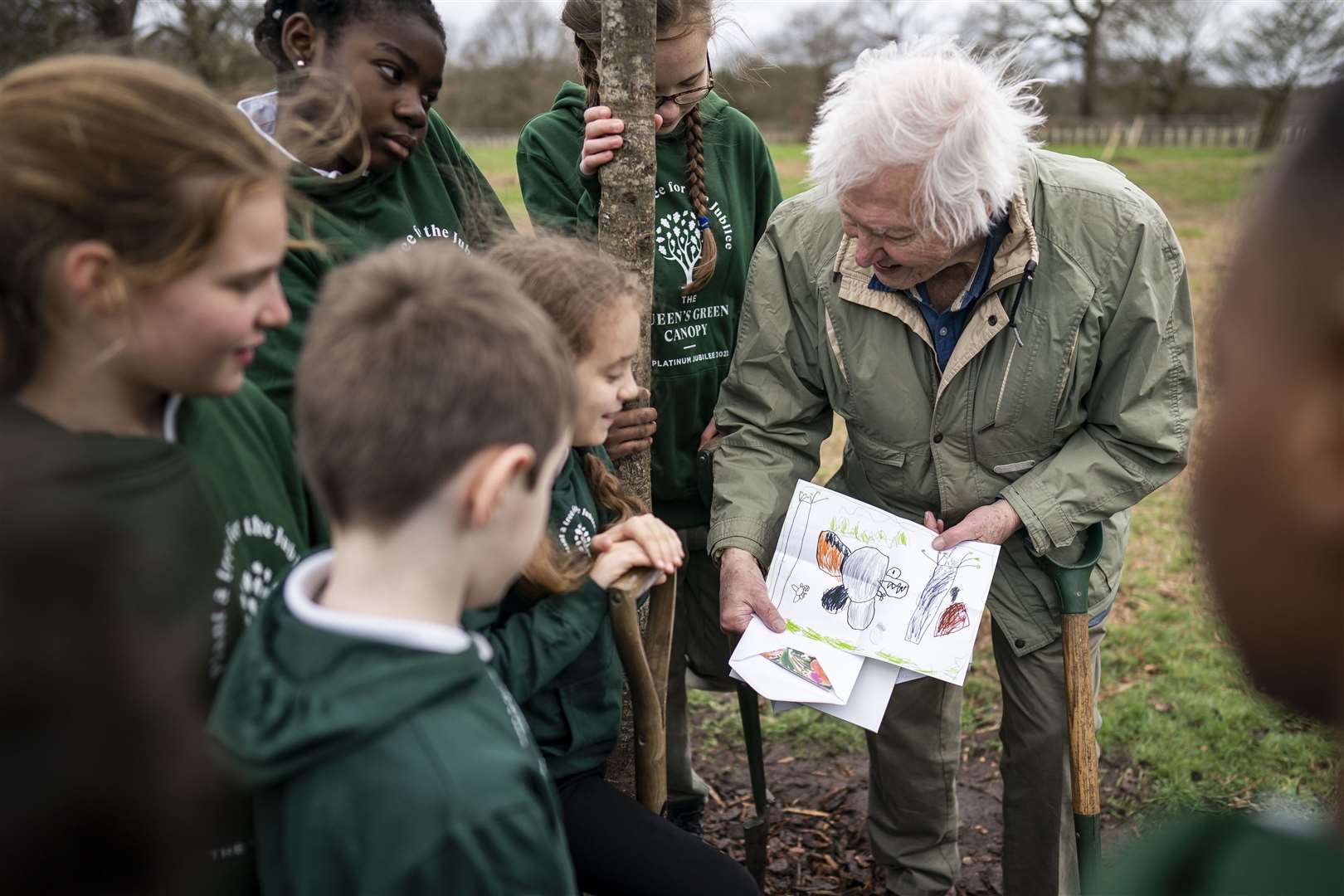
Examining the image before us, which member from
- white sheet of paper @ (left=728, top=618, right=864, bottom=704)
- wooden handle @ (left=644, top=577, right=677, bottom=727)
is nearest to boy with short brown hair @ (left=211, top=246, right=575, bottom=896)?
wooden handle @ (left=644, top=577, right=677, bottom=727)

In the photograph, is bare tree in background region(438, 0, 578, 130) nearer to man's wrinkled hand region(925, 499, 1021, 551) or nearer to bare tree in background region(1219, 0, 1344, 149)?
bare tree in background region(1219, 0, 1344, 149)

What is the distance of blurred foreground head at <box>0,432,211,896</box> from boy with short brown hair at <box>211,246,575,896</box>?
123mm

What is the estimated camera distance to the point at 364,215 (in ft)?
7.79

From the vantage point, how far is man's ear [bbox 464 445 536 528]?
1405 mm

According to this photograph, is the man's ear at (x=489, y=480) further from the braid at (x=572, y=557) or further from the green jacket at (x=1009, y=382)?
the green jacket at (x=1009, y=382)

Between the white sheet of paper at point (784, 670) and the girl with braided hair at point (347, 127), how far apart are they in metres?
1.20

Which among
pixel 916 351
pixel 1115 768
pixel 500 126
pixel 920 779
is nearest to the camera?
pixel 916 351

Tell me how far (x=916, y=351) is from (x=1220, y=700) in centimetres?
238

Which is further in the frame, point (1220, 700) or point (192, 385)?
point (1220, 700)

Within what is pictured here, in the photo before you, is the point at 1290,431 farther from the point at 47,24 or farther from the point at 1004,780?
the point at 47,24

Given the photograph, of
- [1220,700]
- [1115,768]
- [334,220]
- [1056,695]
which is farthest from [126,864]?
[1220,700]

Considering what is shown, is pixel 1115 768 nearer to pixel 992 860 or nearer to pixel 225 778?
pixel 992 860

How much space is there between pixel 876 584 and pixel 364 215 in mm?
1507

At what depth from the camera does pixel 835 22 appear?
139ft
